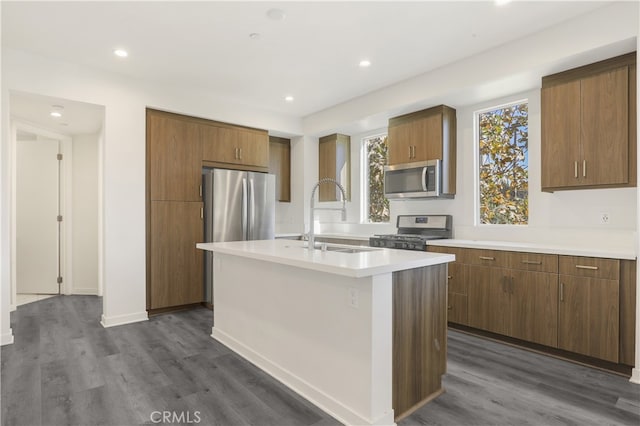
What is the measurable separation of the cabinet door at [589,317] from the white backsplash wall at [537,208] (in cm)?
54

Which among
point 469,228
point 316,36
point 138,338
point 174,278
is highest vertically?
point 316,36

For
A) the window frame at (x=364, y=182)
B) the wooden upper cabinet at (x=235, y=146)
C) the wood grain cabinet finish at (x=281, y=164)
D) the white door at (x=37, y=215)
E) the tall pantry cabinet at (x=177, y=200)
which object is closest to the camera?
the tall pantry cabinet at (x=177, y=200)

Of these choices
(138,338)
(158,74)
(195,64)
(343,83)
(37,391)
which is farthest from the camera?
(343,83)

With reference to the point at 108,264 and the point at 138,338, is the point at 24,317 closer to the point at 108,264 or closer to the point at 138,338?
the point at 108,264

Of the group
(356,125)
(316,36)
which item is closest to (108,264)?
(316,36)

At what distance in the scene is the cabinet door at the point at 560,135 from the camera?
2.93m

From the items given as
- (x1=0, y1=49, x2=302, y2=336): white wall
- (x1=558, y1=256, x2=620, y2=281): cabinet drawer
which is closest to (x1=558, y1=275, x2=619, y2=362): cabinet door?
(x1=558, y1=256, x2=620, y2=281): cabinet drawer

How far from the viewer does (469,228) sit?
4047 millimetres

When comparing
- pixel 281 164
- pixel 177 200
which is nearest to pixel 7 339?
pixel 177 200

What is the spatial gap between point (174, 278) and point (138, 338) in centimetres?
101

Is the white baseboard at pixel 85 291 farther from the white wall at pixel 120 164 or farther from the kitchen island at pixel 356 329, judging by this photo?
the kitchen island at pixel 356 329

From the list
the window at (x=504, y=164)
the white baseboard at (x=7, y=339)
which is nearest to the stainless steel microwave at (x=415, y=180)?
the window at (x=504, y=164)

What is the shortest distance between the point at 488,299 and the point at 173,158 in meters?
3.74

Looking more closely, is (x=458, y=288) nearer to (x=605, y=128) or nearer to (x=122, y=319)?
(x=605, y=128)
